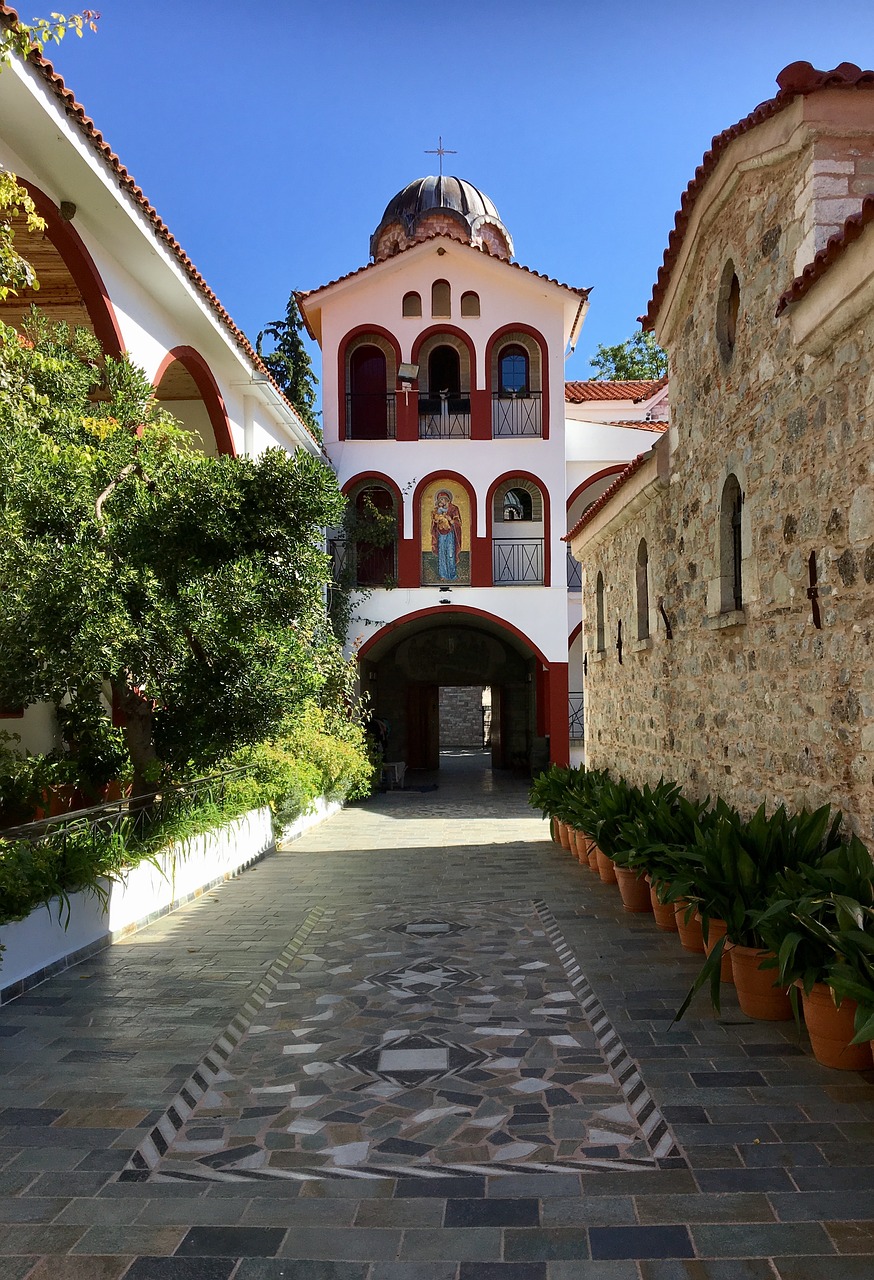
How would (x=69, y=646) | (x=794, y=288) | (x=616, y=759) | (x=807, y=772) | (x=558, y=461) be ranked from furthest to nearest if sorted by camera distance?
(x=558, y=461) < (x=616, y=759) < (x=69, y=646) < (x=807, y=772) < (x=794, y=288)

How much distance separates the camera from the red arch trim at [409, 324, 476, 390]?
18.3 meters

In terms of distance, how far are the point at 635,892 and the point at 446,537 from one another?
11624mm

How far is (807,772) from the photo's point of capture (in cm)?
535

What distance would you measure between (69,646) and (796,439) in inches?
191

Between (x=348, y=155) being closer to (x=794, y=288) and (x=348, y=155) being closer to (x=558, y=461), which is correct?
(x=794, y=288)

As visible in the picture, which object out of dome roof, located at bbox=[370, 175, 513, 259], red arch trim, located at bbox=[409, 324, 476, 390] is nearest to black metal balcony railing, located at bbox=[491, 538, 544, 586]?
red arch trim, located at bbox=[409, 324, 476, 390]

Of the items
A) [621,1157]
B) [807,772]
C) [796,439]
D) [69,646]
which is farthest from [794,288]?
[69,646]

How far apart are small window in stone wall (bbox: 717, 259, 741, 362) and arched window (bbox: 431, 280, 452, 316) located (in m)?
12.5

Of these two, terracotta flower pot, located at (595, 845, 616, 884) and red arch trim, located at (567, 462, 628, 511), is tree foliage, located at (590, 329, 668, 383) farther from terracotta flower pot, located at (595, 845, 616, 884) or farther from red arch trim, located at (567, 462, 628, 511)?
terracotta flower pot, located at (595, 845, 616, 884)

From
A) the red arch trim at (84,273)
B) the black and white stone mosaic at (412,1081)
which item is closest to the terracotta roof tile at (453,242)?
the red arch trim at (84,273)

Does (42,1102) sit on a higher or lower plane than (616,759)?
lower

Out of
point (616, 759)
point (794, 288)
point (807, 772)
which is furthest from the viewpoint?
point (616, 759)

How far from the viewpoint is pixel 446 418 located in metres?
18.7

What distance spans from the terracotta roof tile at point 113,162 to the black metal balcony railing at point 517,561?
7.71 meters
